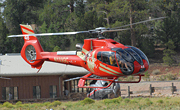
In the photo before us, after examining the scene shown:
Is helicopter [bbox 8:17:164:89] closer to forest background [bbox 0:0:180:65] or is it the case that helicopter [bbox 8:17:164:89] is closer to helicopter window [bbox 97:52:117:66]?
helicopter window [bbox 97:52:117:66]

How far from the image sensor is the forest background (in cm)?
4578

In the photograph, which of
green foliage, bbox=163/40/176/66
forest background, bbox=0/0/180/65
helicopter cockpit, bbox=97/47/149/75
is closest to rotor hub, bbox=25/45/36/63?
helicopter cockpit, bbox=97/47/149/75

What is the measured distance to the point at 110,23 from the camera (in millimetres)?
49594

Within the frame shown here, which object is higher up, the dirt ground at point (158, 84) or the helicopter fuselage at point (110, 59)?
the helicopter fuselage at point (110, 59)

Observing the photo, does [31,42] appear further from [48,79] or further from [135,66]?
[135,66]

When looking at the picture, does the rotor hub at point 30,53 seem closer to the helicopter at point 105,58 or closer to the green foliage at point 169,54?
the helicopter at point 105,58

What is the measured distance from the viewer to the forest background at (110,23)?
45781mm

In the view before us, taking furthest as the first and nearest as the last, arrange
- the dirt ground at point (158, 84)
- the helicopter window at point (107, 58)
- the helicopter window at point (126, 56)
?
the dirt ground at point (158, 84) < the helicopter window at point (107, 58) < the helicopter window at point (126, 56)

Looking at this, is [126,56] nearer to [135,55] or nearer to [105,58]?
[135,55]

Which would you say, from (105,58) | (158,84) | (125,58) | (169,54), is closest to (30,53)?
(105,58)

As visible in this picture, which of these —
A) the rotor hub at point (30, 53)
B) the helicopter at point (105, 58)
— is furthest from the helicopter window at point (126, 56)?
the rotor hub at point (30, 53)

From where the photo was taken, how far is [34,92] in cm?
3172

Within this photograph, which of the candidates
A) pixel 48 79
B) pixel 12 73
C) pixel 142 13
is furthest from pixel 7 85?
pixel 142 13

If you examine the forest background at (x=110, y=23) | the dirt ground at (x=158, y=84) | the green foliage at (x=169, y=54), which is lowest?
the dirt ground at (x=158, y=84)
